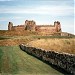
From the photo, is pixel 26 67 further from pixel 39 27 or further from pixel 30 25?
pixel 39 27

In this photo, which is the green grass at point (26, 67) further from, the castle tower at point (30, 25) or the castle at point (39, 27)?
the castle at point (39, 27)

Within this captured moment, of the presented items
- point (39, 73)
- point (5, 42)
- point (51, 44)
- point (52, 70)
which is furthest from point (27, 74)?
point (5, 42)

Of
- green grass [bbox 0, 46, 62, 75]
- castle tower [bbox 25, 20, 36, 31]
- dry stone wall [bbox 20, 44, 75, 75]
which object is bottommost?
green grass [bbox 0, 46, 62, 75]

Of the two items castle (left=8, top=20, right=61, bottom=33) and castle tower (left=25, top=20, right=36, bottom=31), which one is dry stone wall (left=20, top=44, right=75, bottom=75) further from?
castle (left=8, top=20, right=61, bottom=33)

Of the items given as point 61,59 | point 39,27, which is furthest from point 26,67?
point 39,27

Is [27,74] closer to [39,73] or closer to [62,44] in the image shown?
[39,73]

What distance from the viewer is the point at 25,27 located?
510 ft

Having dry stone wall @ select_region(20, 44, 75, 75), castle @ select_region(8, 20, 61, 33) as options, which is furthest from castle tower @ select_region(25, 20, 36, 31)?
dry stone wall @ select_region(20, 44, 75, 75)

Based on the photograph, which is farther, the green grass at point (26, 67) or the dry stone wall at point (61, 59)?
the green grass at point (26, 67)

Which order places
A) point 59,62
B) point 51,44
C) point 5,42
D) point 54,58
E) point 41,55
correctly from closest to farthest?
1. point 59,62
2. point 54,58
3. point 41,55
4. point 51,44
5. point 5,42

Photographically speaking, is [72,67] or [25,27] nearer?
[72,67]

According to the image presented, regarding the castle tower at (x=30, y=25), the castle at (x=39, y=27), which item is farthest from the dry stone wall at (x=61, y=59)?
the castle at (x=39, y=27)

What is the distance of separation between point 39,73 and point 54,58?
4.14 m

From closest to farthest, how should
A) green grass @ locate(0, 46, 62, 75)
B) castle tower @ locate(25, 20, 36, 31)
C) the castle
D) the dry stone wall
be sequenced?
the dry stone wall < green grass @ locate(0, 46, 62, 75) < castle tower @ locate(25, 20, 36, 31) < the castle
